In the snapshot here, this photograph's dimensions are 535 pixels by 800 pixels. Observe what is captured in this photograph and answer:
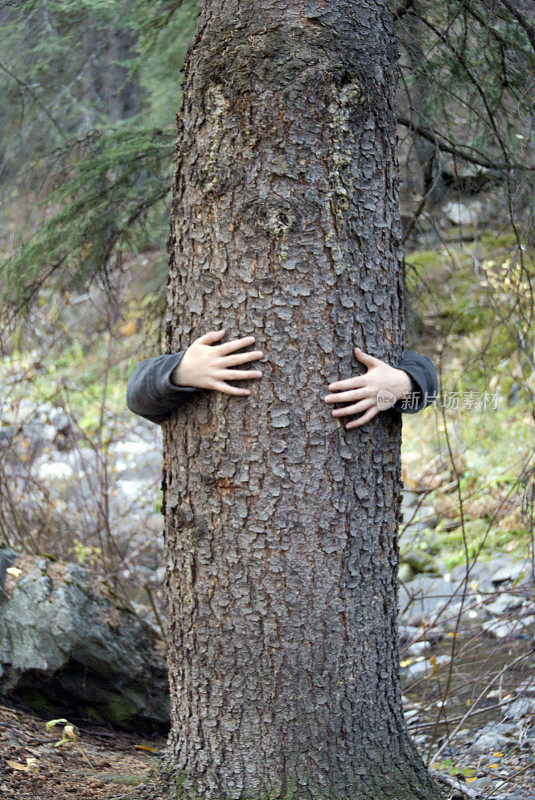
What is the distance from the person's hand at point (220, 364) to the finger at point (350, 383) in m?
0.23

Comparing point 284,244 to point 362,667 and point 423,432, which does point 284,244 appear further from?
point 423,432

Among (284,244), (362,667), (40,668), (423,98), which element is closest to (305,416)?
(284,244)

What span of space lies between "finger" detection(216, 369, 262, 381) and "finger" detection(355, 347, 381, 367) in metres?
0.32

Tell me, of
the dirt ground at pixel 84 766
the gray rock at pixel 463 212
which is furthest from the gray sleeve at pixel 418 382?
the gray rock at pixel 463 212

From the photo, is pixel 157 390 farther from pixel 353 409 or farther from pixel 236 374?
pixel 353 409

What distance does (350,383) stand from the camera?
216 cm

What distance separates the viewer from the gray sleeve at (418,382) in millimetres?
2275

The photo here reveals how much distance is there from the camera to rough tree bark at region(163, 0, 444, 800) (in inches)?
84.6

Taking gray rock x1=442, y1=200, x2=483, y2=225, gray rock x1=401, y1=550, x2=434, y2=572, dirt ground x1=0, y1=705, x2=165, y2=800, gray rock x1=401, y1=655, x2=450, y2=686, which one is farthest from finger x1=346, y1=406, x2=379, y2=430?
gray rock x1=401, y1=550, x2=434, y2=572

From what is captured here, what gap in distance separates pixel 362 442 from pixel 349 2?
4.70 ft

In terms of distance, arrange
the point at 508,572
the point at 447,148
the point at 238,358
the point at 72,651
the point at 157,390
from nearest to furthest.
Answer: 1. the point at 238,358
2. the point at 157,390
3. the point at 72,651
4. the point at 447,148
5. the point at 508,572

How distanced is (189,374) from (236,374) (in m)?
0.16

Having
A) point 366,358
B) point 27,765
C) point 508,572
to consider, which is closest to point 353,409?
point 366,358

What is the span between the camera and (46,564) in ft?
12.0
